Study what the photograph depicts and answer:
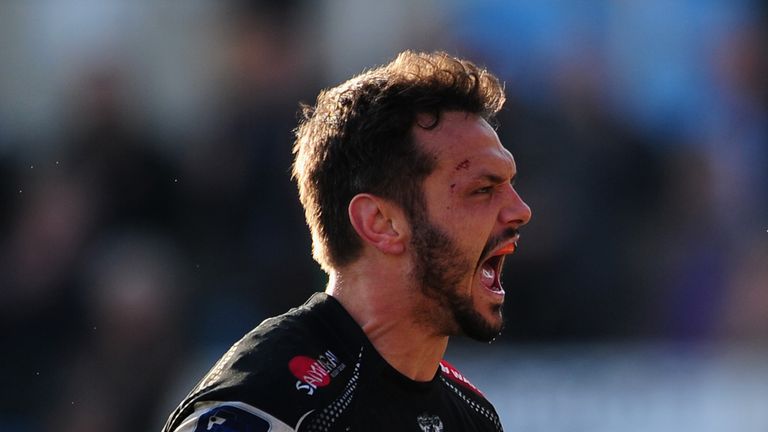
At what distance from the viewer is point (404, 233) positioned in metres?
3.89

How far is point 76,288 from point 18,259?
17.1 inches

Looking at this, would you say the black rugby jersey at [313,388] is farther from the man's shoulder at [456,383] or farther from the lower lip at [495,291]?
the lower lip at [495,291]

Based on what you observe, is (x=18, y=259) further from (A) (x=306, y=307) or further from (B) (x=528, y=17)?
(A) (x=306, y=307)

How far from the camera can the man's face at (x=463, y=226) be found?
387 centimetres

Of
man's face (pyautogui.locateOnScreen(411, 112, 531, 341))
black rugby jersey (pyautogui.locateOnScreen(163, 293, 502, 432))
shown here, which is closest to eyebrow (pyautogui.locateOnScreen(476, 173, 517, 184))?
man's face (pyautogui.locateOnScreen(411, 112, 531, 341))

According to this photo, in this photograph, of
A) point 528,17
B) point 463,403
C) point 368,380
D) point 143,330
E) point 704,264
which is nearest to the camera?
point 368,380

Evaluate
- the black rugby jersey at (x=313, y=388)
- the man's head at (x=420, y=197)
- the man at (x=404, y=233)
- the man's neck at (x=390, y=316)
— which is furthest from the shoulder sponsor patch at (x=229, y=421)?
the man's head at (x=420, y=197)

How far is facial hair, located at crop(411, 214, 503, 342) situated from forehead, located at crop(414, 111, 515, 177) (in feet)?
0.64

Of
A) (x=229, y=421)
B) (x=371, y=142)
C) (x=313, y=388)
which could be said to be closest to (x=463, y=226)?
(x=371, y=142)

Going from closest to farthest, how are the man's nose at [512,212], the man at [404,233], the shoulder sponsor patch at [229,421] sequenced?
the shoulder sponsor patch at [229,421] → the man at [404,233] → the man's nose at [512,212]

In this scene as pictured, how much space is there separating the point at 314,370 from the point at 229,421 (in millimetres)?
348

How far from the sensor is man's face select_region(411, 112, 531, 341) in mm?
3871

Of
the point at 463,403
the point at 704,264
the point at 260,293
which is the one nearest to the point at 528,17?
the point at 704,264

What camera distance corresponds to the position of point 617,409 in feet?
25.4
